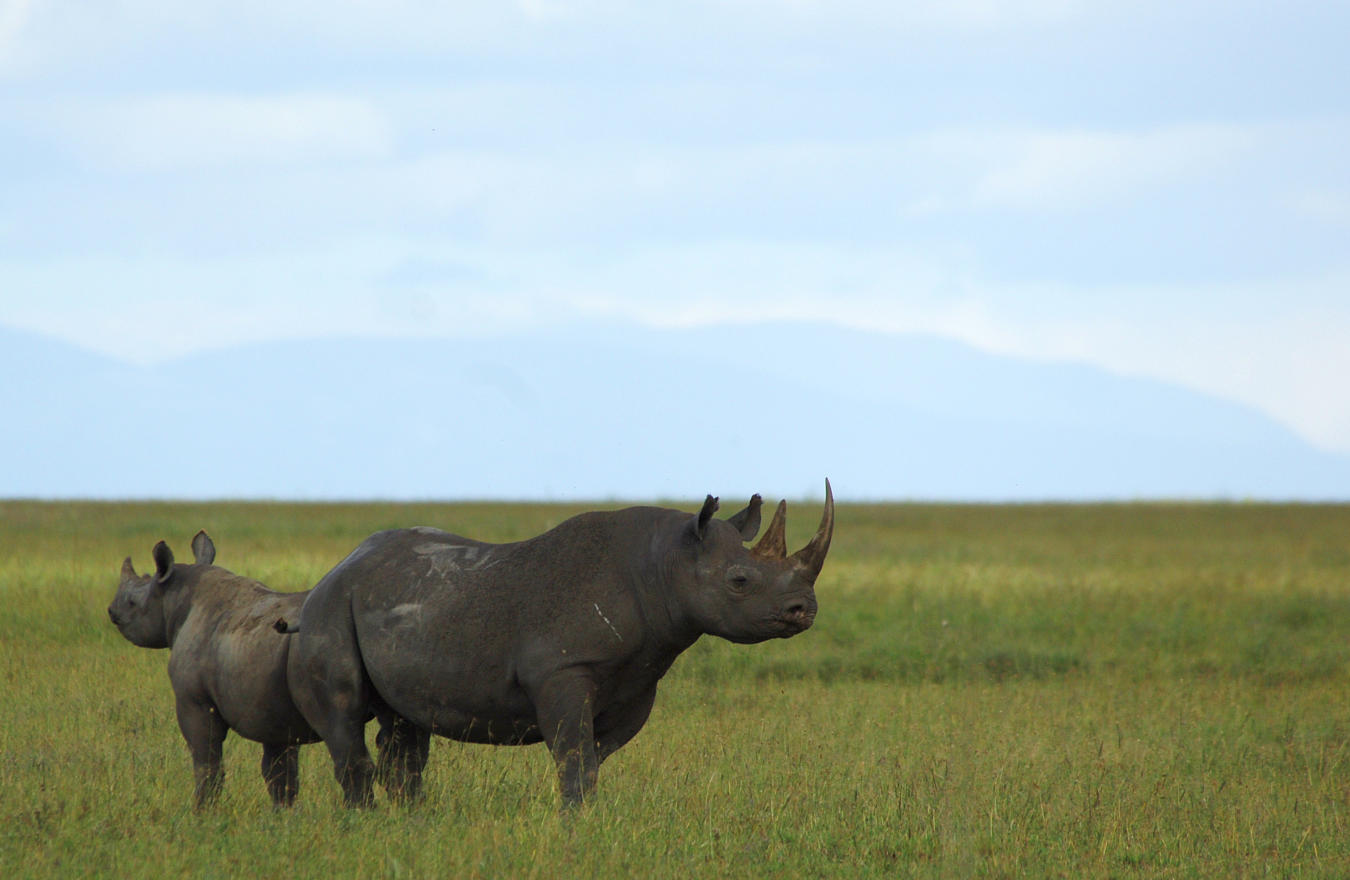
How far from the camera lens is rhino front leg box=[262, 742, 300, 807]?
8.93 meters

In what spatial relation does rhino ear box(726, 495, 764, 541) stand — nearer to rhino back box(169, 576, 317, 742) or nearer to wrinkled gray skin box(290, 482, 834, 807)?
wrinkled gray skin box(290, 482, 834, 807)

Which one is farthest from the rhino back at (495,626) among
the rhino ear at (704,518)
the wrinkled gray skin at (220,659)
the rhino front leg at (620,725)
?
the wrinkled gray skin at (220,659)

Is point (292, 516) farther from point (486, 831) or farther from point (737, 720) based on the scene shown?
point (486, 831)

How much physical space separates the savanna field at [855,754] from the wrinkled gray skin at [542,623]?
541mm

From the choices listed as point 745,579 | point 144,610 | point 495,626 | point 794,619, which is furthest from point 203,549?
point 794,619

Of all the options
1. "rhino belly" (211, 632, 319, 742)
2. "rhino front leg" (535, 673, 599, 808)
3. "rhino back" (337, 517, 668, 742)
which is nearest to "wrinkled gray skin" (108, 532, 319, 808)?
"rhino belly" (211, 632, 319, 742)

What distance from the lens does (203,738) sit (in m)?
8.90

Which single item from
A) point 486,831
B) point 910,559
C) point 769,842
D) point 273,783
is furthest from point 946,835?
point 910,559

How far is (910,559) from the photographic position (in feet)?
92.0

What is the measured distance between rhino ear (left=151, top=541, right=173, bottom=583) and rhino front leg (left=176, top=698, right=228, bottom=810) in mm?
908

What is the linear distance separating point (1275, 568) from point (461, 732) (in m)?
22.7

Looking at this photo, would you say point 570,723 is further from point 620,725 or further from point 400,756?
point 400,756

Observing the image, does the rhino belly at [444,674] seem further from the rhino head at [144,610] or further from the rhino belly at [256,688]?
the rhino head at [144,610]

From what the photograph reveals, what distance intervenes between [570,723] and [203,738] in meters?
2.68
